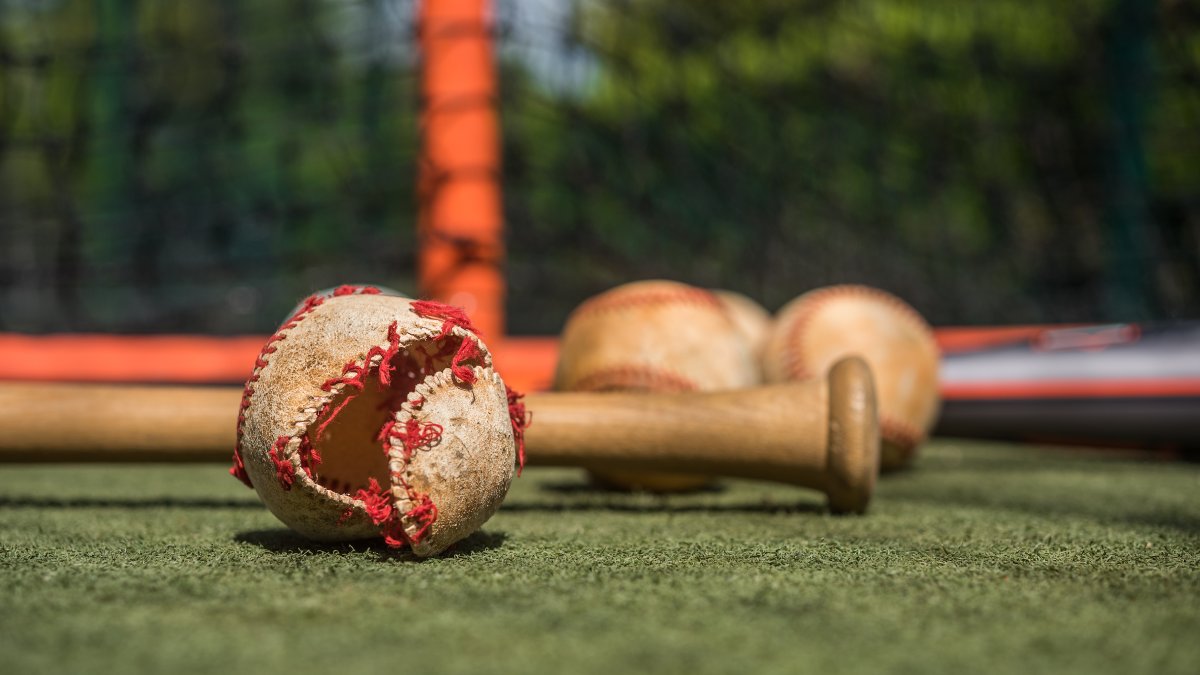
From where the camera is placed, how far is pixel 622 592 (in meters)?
1.42

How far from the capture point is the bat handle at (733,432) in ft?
7.26

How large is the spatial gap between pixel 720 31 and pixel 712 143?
2.52ft

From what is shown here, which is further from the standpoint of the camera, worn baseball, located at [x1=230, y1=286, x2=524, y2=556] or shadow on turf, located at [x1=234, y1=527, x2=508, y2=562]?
shadow on turf, located at [x1=234, y1=527, x2=508, y2=562]

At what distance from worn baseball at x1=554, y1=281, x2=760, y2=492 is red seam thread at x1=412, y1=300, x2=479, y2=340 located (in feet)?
2.97

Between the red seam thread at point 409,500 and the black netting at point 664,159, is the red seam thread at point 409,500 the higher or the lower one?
the lower one

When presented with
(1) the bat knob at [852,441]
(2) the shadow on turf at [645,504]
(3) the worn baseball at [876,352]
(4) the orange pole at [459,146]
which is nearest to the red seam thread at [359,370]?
(2) the shadow on turf at [645,504]

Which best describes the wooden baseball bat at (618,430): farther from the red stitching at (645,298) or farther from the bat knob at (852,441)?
the red stitching at (645,298)

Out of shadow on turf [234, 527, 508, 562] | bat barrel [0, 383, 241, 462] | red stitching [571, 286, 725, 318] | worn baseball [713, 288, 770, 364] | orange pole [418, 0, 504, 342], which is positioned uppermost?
orange pole [418, 0, 504, 342]

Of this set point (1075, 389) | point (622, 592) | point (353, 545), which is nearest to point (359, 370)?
point (353, 545)

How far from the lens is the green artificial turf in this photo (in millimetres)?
1112

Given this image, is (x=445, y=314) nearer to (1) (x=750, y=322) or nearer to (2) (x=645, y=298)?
(2) (x=645, y=298)

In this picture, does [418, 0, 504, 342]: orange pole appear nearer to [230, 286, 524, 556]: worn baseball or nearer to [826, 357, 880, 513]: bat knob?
[826, 357, 880, 513]: bat knob

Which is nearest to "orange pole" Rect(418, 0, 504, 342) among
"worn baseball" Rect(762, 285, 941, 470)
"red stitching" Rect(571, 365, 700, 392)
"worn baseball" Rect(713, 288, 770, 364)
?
"worn baseball" Rect(713, 288, 770, 364)

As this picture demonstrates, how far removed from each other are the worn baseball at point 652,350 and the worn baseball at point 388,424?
0.91 m
